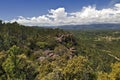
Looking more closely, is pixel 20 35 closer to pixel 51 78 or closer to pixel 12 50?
pixel 12 50

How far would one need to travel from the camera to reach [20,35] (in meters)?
150

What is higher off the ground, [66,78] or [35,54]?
[66,78]

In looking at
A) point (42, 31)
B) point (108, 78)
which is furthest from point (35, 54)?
point (108, 78)

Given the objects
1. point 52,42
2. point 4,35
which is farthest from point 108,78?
point 4,35

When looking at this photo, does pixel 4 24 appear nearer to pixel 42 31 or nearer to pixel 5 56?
pixel 42 31

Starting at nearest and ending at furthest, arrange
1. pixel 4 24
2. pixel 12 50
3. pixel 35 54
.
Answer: pixel 12 50 < pixel 35 54 < pixel 4 24

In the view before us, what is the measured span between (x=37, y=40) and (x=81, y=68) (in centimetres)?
8758

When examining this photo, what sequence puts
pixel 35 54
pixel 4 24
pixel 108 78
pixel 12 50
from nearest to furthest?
pixel 108 78, pixel 12 50, pixel 35 54, pixel 4 24

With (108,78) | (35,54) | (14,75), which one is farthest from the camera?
(35,54)

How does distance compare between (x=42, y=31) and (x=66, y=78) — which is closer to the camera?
(x=66, y=78)

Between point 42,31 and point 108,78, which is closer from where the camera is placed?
point 108,78

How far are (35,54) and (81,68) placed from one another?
2561 inches

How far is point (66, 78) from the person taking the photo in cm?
5425

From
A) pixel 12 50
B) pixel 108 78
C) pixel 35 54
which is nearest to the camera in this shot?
pixel 108 78
